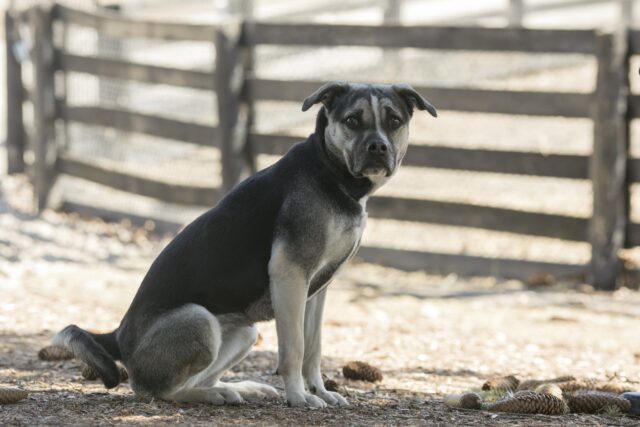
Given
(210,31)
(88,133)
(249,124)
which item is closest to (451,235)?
(249,124)

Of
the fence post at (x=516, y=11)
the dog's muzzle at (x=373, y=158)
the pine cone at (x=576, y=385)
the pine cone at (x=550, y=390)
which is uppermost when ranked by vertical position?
the fence post at (x=516, y=11)

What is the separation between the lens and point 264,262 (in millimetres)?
5262

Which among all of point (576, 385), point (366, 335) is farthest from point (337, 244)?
point (366, 335)

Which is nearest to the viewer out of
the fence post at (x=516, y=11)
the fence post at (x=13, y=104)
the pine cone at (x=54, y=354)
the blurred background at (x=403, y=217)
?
the pine cone at (x=54, y=354)

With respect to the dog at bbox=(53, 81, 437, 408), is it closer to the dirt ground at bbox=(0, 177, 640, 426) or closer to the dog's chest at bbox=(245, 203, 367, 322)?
the dog's chest at bbox=(245, 203, 367, 322)

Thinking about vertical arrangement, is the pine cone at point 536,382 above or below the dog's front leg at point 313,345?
below

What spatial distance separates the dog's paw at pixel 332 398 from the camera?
17.8ft

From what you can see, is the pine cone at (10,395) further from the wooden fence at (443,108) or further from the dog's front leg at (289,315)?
the wooden fence at (443,108)

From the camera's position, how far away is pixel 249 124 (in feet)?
34.9

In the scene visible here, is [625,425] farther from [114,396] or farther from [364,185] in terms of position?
[114,396]

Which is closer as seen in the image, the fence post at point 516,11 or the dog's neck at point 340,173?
the dog's neck at point 340,173

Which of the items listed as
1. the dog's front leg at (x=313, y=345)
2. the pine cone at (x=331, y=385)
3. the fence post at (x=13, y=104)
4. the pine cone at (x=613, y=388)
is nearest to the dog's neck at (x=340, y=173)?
the dog's front leg at (x=313, y=345)

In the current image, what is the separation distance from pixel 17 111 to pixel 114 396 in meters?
8.79

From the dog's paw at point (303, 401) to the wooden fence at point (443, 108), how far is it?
4394mm
